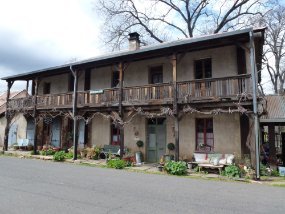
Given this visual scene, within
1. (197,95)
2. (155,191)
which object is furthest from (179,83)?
(155,191)

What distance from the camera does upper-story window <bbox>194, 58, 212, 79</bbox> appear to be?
14.3 meters

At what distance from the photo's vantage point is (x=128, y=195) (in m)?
7.18

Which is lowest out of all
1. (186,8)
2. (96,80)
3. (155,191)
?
(155,191)

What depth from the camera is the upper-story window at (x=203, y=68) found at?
561 inches

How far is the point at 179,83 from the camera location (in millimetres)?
12891

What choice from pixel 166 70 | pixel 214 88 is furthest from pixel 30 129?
pixel 214 88

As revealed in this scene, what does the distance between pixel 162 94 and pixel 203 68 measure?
2.82m

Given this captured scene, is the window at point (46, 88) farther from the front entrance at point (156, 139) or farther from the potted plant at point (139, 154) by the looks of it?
the front entrance at point (156, 139)

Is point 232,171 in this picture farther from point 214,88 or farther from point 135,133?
point 135,133

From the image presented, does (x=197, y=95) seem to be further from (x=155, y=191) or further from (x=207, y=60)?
(x=155, y=191)

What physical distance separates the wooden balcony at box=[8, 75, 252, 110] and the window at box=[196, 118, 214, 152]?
2082 millimetres

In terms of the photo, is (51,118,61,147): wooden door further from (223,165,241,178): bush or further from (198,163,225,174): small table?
(223,165,241,178): bush

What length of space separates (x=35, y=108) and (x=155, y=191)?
13.1 meters

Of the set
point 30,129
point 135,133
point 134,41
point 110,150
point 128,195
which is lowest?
point 128,195
